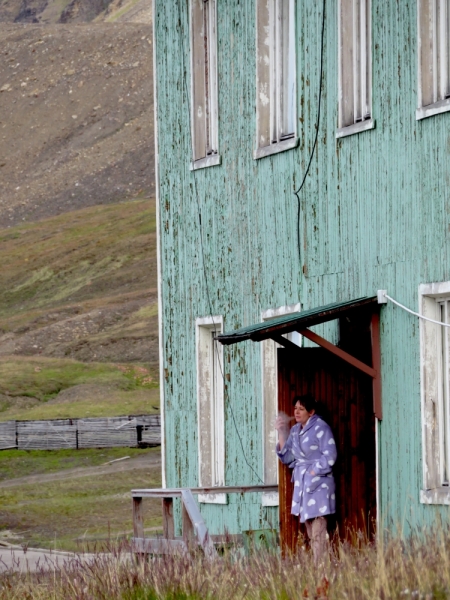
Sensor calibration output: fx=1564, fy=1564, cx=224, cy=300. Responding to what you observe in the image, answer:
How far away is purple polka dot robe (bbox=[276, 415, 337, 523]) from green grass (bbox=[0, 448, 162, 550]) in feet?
23.3

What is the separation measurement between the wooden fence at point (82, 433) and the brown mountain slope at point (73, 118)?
225ft

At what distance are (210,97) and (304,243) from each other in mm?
2827

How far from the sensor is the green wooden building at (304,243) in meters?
13.6

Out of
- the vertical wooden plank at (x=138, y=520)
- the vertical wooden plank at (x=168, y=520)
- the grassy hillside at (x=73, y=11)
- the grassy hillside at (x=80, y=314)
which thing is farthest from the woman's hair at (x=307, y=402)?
the grassy hillside at (x=73, y=11)

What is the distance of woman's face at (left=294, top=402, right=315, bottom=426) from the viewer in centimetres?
1407

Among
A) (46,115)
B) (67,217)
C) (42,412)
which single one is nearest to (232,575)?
(42,412)

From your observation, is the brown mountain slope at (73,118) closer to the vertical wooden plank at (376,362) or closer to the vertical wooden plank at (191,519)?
the vertical wooden plank at (191,519)

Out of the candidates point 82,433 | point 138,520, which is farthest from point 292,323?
point 82,433

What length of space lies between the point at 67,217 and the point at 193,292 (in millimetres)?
83146

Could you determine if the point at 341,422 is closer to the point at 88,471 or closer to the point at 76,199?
the point at 88,471

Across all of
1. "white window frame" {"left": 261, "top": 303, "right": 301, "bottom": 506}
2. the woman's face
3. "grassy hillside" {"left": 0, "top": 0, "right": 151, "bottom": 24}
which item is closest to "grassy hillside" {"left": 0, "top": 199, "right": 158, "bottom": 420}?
"white window frame" {"left": 261, "top": 303, "right": 301, "bottom": 506}

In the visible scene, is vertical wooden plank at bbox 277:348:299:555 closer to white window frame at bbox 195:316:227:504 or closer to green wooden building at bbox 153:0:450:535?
green wooden building at bbox 153:0:450:535

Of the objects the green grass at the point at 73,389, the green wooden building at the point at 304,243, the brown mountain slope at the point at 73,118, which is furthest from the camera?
the brown mountain slope at the point at 73,118

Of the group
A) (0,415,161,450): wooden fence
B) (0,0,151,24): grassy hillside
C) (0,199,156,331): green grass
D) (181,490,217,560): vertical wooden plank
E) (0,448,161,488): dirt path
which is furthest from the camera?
(0,0,151,24): grassy hillside
